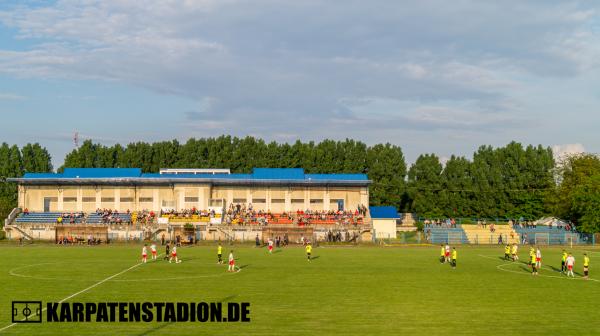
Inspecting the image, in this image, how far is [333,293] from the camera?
38469mm

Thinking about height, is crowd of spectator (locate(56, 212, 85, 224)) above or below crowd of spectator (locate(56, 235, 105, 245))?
above

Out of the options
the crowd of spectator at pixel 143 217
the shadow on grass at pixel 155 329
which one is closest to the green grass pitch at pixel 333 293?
the shadow on grass at pixel 155 329

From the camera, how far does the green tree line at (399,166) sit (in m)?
122

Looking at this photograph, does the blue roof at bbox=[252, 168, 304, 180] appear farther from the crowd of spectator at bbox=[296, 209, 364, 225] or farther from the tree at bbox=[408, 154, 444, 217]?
the tree at bbox=[408, 154, 444, 217]

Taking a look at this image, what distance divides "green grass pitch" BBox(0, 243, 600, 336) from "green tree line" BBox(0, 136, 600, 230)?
59317mm

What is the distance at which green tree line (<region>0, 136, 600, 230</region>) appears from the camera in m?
122

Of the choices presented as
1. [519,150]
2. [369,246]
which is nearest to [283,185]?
[369,246]

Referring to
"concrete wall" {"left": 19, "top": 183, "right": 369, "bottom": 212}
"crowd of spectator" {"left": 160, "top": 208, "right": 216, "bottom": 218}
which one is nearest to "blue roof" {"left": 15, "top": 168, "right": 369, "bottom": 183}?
"concrete wall" {"left": 19, "top": 183, "right": 369, "bottom": 212}

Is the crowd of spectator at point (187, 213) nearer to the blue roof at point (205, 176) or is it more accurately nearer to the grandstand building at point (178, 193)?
the grandstand building at point (178, 193)

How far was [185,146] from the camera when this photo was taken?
13875 cm

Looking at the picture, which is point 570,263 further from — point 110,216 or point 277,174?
point 110,216

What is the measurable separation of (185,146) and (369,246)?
2478 inches

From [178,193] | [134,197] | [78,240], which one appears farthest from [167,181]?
[78,240]

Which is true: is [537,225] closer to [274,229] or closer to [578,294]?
[274,229]
